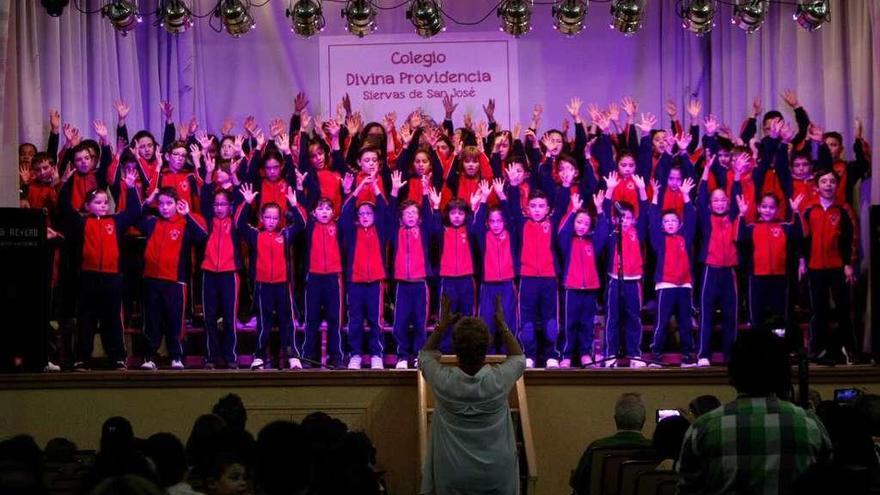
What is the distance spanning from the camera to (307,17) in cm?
1052

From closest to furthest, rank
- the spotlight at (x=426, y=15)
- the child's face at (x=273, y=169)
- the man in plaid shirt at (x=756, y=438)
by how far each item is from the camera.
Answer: the man in plaid shirt at (x=756, y=438)
the spotlight at (x=426, y=15)
the child's face at (x=273, y=169)

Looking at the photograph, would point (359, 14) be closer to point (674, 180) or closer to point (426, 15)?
point (426, 15)

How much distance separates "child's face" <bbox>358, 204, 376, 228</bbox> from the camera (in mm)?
10492

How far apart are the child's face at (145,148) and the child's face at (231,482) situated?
739cm

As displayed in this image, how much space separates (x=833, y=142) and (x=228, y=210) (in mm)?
5053

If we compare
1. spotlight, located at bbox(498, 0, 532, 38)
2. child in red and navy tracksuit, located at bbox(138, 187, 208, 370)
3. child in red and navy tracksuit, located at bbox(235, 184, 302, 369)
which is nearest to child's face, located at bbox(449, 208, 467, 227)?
child in red and navy tracksuit, located at bbox(235, 184, 302, 369)

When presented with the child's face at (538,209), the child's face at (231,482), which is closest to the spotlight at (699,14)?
the child's face at (538,209)

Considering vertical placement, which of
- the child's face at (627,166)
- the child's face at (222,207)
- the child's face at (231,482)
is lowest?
the child's face at (231,482)

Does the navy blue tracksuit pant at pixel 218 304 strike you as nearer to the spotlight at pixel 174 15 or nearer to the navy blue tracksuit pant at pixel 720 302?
the spotlight at pixel 174 15

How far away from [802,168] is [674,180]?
1.05 m

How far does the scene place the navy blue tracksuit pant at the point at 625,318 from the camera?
1025 cm

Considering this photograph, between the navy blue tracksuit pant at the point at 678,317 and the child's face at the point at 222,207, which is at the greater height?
the child's face at the point at 222,207

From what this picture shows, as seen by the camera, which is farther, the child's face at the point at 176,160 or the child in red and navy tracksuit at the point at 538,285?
the child's face at the point at 176,160

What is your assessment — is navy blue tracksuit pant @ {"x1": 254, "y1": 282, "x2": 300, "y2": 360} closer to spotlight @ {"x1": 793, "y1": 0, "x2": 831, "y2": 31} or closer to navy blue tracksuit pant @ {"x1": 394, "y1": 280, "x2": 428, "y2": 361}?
navy blue tracksuit pant @ {"x1": 394, "y1": 280, "x2": 428, "y2": 361}
